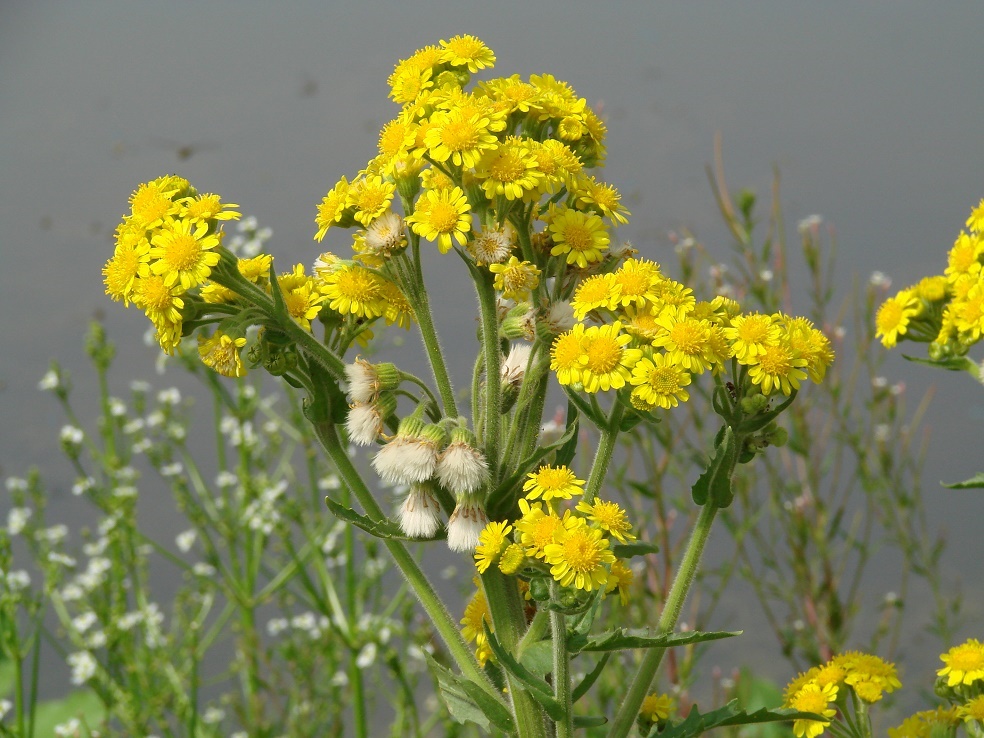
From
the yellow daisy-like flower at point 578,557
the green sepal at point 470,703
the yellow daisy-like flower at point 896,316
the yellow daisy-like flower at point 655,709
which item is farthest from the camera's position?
the yellow daisy-like flower at point 896,316

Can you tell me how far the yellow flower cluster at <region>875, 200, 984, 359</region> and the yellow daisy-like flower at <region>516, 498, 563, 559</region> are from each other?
0.51 metres

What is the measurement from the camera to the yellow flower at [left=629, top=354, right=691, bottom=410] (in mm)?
809

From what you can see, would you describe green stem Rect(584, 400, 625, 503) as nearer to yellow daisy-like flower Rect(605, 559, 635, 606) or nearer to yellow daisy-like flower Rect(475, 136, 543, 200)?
yellow daisy-like flower Rect(605, 559, 635, 606)

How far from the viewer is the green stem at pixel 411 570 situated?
0.92m

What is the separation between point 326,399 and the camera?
0.92 meters

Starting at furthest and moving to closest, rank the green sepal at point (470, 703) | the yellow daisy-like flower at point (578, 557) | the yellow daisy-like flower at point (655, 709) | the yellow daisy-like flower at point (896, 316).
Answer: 1. the yellow daisy-like flower at point (896, 316)
2. the yellow daisy-like flower at point (655, 709)
3. the green sepal at point (470, 703)
4. the yellow daisy-like flower at point (578, 557)

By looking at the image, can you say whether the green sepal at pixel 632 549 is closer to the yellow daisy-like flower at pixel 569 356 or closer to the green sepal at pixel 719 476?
the green sepal at pixel 719 476

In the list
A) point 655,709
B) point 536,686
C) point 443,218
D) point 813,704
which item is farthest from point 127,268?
point 813,704

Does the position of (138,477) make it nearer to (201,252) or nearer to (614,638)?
(201,252)

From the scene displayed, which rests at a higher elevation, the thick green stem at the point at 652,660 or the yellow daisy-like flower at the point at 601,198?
the yellow daisy-like flower at the point at 601,198

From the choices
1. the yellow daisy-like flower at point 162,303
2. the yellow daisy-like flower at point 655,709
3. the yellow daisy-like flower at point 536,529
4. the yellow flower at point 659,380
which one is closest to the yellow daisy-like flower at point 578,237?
the yellow flower at point 659,380

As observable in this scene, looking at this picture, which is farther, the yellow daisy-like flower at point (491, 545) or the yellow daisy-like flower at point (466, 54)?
the yellow daisy-like flower at point (466, 54)

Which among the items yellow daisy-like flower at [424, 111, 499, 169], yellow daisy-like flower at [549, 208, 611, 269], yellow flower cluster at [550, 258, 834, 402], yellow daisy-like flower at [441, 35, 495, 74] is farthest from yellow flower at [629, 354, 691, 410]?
yellow daisy-like flower at [441, 35, 495, 74]

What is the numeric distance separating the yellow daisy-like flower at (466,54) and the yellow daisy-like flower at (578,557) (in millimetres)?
454
